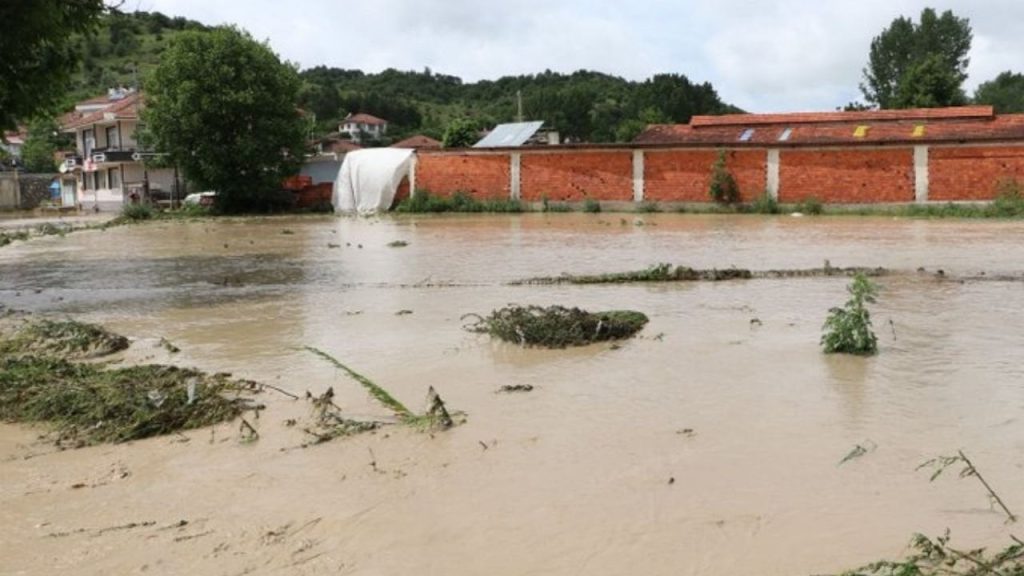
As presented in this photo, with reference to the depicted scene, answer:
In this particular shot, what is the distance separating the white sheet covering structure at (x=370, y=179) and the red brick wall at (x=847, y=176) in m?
14.6

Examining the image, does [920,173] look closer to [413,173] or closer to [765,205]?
[765,205]

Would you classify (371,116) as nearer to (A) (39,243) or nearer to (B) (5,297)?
(A) (39,243)

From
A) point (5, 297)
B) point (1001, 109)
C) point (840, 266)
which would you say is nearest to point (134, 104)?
point (5, 297)

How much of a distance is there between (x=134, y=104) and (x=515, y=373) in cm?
4976

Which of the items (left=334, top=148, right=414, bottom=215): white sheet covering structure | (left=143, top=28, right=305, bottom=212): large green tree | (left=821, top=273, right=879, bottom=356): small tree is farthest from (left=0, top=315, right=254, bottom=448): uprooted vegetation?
(left=143, top=28, right=305, bottom=212): large green tree

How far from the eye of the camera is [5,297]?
12711 millimetres

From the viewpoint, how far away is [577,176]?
33.0 meters

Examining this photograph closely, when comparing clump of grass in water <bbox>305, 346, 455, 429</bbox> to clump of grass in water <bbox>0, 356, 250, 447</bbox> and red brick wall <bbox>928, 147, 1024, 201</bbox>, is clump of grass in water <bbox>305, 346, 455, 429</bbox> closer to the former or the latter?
clump of grass in water <bbox>0, 356, 250, 447</bbox>

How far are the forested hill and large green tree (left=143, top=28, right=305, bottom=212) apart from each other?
82.9ft

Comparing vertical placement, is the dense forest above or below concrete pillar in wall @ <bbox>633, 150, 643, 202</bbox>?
above

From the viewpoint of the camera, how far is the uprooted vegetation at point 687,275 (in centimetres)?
1252

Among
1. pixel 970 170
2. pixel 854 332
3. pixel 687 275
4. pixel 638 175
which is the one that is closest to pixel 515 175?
pixel 638 175

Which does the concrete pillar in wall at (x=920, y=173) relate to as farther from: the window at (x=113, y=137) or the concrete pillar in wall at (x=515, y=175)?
the window at (x=113, y=137)

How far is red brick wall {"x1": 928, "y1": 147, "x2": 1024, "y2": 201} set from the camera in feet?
90.2
